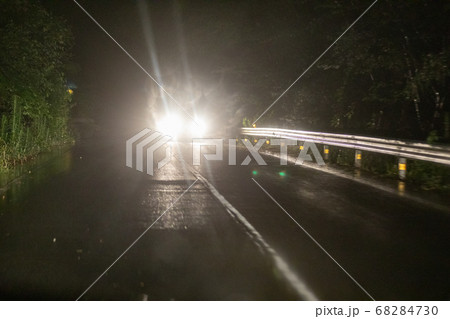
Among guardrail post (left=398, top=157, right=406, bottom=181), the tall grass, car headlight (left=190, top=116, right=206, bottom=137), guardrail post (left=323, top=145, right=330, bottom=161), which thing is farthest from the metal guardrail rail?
car headlight (left=190, top=116, right=206, bottom=137)

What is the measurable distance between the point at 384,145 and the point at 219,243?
31.5ft

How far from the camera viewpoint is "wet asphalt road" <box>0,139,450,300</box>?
534 cm

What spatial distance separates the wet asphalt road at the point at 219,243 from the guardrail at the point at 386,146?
179 cm

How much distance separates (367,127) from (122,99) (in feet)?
201

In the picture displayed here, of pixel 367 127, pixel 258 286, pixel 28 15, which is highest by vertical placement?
pixel 28 15

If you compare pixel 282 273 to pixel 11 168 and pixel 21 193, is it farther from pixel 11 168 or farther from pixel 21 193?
pixel 11 168

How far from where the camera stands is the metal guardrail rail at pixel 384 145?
1264 centimetres

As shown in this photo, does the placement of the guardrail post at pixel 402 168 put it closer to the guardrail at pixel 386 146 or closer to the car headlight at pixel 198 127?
the guardrail at pixel 386 146

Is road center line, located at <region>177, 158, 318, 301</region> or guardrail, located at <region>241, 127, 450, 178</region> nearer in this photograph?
road center line, located at <region>177, 158, 318, 301</region>

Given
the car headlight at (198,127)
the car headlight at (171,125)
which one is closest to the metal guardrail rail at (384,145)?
the car headlight at (198,127)

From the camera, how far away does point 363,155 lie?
18297mm

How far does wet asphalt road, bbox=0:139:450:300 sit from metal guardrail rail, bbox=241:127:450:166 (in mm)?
1783

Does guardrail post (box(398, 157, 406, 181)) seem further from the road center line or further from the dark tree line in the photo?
the dark tree line


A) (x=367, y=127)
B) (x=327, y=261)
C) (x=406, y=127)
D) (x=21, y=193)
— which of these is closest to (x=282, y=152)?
(x=367, y=127)
